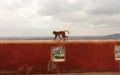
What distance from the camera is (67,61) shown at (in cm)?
938

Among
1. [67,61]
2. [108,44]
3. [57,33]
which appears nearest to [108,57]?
[108,44]

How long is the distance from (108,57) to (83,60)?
29.3 inches

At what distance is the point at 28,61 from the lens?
30.5 feet

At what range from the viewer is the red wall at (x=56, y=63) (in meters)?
9.31

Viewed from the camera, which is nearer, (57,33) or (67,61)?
(67,61)

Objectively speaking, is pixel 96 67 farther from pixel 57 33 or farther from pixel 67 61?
pixel 57 33

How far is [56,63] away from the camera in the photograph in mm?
9367

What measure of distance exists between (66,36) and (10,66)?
6.66 ft

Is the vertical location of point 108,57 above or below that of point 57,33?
below

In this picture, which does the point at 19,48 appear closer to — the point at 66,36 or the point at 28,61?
the point at 28,61

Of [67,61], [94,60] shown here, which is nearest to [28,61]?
[67,61]

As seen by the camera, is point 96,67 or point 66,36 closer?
point 96,67

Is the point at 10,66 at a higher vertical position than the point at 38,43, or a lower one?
lower

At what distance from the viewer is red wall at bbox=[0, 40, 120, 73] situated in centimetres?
931
